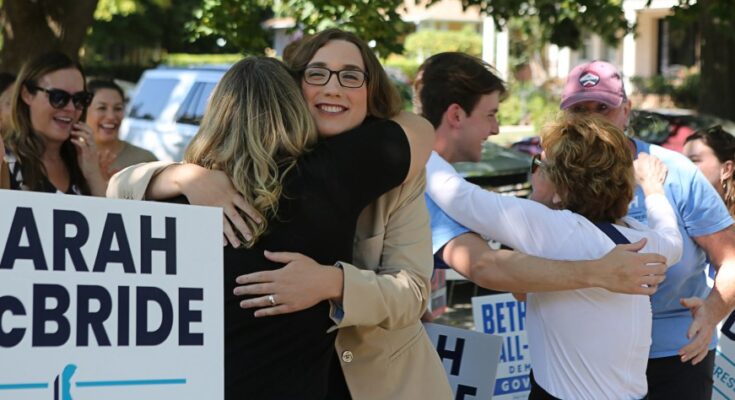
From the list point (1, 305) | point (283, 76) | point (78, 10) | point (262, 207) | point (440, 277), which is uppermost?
point (78, 10)

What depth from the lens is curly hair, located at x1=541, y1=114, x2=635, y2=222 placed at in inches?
119

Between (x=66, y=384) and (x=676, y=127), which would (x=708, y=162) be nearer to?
(x=66, y=384)

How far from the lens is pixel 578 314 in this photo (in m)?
3.04

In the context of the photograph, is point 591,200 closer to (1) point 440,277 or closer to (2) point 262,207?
(2) point 262,207

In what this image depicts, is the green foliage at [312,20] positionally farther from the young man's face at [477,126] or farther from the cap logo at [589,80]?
the young man's face at [477,126]

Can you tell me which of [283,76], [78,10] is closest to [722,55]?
[78,10]

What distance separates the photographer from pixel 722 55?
512 inches

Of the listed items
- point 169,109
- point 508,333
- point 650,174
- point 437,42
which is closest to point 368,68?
point 650,174

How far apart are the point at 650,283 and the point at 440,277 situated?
6.09ft

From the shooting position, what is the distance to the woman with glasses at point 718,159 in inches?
189

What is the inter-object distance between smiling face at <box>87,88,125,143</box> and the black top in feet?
12.4

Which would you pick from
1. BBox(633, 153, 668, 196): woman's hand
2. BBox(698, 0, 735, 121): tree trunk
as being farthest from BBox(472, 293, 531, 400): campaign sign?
BBox(698, 0, 735, 121): tree trunk

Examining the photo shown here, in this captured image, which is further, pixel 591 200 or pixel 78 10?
pixel 78 10

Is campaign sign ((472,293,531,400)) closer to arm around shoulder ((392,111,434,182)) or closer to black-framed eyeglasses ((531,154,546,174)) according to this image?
black-framed eyeglasses ((531,154,546,174))
